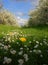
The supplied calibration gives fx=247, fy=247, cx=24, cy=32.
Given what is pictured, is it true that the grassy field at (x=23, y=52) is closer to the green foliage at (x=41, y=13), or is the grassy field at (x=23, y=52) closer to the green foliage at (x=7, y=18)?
the green foliage at (x=41, y=13)

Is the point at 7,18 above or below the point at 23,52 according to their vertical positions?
below

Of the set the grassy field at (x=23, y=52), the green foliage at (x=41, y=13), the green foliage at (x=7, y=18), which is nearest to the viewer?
the grassy field at (x=23, y=52)

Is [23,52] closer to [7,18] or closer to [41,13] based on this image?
[41,13]

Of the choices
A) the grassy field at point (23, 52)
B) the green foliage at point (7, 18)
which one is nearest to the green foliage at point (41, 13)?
the green foliage at point (7, 18)

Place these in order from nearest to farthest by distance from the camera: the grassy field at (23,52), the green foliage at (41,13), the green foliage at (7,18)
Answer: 1. the grassy field at (23,52)
2. the green foliage at (41,13)
3. the green foliage at (7,18)

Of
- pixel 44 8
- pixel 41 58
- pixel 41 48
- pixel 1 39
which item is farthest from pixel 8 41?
pixel 44 8

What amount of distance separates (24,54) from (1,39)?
253 centimetres

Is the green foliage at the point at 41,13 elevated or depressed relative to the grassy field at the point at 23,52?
depressed

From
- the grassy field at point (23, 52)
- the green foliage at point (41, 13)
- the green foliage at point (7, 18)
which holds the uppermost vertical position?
the grassy field at point (23, 52)

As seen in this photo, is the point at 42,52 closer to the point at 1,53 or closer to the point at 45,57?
the point at 45,57

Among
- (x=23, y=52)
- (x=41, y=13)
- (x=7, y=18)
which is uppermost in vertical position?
(x=23, y=52)

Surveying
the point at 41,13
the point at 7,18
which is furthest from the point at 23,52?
the point at 7,18

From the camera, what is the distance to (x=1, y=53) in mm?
8352

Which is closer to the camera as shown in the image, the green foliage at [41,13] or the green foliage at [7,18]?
the green foliage at [41,13]
